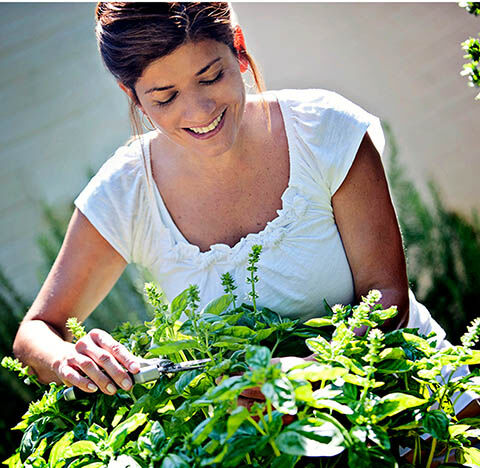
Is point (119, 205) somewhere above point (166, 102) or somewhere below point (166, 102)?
below

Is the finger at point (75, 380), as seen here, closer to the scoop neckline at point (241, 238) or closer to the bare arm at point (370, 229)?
the scoop neckline at point (241, 238)

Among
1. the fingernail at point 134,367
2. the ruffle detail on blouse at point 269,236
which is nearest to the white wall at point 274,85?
the ruffle detail on blouse at point 269,236

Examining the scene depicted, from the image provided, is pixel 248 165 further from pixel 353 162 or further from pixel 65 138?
pixel 65 138

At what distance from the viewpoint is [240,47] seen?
4.11 ft

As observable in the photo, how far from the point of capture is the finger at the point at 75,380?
95 cm

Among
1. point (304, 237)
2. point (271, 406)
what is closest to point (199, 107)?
point (304, 237)

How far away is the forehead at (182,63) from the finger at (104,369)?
463 mm

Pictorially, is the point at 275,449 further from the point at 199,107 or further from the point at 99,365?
the point at 199,107

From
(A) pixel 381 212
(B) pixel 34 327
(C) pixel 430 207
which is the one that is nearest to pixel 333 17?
(C) pixel 430 207

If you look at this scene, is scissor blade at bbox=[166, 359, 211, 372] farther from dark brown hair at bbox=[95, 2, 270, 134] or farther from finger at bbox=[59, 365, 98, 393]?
dark brown hair at bbox=[95, 2, 270, 134]

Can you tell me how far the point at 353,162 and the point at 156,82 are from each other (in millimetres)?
386

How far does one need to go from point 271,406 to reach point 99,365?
0.28 m

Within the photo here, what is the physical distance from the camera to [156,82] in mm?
1135

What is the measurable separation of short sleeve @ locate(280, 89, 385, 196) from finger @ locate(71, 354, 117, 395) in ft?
1.83
